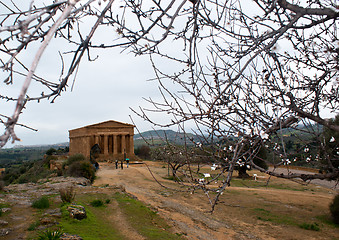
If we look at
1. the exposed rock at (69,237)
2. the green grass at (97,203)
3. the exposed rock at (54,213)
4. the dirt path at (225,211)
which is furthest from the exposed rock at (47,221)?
the dirt path at (225,211)

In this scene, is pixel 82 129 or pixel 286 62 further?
pixel 82 129

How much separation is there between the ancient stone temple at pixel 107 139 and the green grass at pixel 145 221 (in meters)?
23.1

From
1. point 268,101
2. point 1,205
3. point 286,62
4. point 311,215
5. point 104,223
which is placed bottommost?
point 311,215

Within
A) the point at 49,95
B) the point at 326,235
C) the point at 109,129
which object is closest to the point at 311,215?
the point at 326,235

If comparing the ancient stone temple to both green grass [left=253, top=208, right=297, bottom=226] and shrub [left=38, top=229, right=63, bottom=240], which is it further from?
shrub [left=38, top=229, right=63, bottom=240]

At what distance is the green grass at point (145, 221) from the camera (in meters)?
8.15

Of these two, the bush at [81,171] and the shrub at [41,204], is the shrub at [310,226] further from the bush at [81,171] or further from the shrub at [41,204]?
the bush at [81,171]

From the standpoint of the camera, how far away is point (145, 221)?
32.1 ft

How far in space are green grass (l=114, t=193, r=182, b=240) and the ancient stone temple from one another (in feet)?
75.7

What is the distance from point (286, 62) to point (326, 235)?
9922 mm

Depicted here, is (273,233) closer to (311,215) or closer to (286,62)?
(311,215)

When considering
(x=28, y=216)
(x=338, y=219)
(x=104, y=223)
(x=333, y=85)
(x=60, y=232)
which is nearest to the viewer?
(x=333, y=85)

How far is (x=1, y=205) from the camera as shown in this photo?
866cm

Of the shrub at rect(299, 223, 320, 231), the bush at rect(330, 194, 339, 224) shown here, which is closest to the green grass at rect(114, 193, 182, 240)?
the shrub at rect(299, 223, 320, 231)
